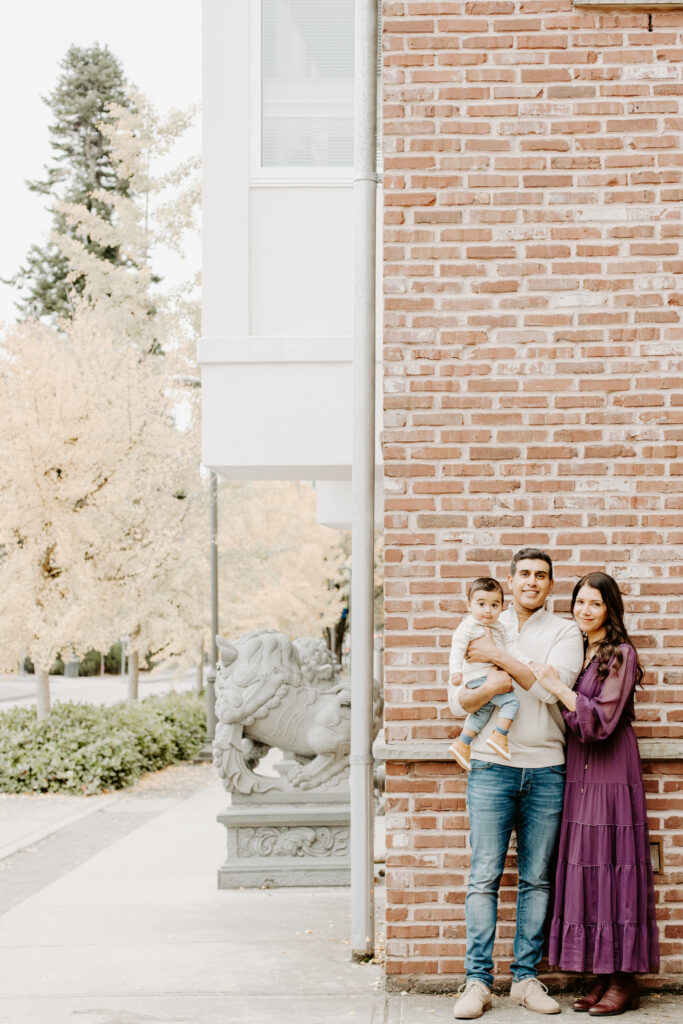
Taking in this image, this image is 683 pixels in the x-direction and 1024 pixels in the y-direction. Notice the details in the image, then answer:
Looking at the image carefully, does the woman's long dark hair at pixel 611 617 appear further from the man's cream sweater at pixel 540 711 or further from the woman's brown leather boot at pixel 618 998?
the woman's brown leather boot at pixel 618 998

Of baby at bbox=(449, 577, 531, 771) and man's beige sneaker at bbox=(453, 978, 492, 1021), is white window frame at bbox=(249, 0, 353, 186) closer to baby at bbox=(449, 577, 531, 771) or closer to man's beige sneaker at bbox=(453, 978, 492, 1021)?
baby at bbox=(449, 577, 531, 771)

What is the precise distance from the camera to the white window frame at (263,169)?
7.65 m

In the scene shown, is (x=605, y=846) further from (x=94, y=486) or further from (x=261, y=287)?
(x=94, y=486)

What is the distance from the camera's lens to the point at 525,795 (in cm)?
545

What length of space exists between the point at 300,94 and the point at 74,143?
35530mm

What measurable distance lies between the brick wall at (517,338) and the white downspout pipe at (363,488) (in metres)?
0.51

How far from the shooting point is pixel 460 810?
18.8 feet

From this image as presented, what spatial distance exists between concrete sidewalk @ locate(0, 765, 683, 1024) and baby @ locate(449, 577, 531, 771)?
1.23 metres

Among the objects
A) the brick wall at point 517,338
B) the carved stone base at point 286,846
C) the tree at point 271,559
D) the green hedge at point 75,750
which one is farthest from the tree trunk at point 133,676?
the brick wall at point 517,338

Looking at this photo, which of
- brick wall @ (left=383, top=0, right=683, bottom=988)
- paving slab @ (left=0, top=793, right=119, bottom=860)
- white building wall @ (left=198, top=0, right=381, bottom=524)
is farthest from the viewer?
paving slab @ (left=0, top=793, right=119, bottom=860)

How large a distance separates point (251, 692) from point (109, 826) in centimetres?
442

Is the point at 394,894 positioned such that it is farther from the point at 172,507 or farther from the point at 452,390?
the point at 172,507

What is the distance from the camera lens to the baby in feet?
17.2

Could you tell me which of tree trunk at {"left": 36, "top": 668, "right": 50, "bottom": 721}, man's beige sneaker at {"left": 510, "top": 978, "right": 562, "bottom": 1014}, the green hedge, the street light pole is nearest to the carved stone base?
man's beige sneaker at {"left": 510, "top": 978, "right": 562, "bottom": 1014}
